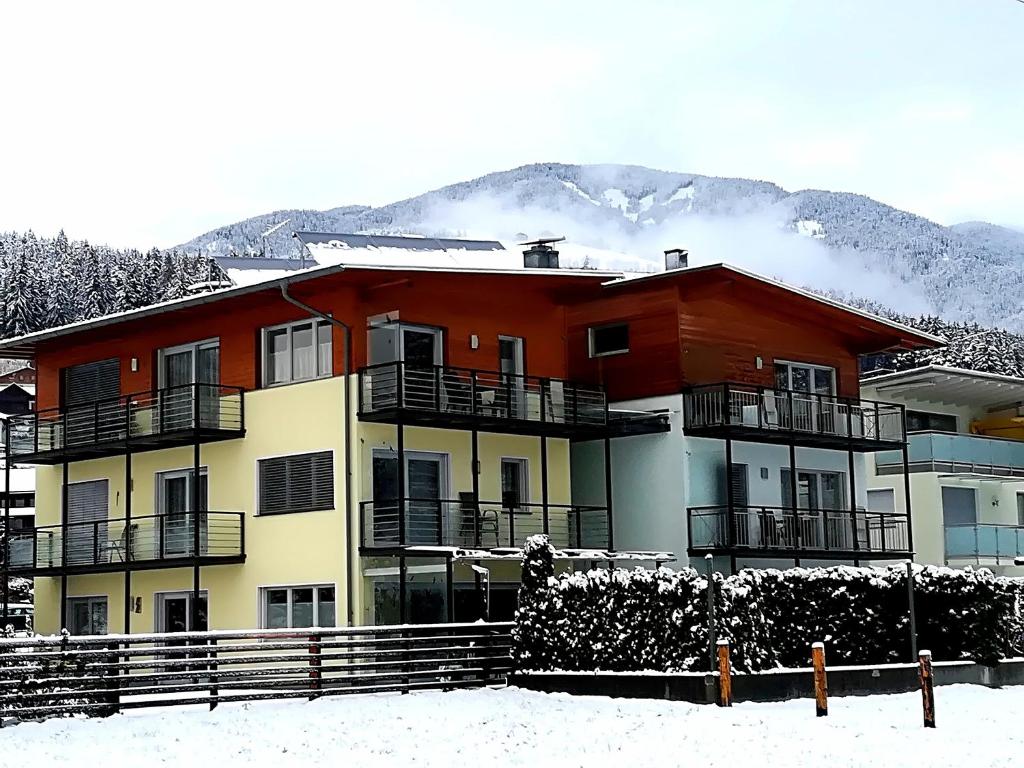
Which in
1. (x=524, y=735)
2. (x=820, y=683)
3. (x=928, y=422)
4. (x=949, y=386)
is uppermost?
(x=949, y=386)

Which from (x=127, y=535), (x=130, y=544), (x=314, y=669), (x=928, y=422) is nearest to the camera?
(x=314, y=669)

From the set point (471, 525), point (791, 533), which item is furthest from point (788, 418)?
point (471, 525)

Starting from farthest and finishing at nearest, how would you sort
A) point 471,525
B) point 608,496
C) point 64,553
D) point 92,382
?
point 92,382 < point 64,553 < point 608,496 < point 471,525

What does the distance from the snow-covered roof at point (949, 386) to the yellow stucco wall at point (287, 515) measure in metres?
12.8

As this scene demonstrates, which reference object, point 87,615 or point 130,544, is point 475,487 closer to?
point 130,544

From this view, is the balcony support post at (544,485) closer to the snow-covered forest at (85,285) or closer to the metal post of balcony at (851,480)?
the metal post of balcony at (851,480)

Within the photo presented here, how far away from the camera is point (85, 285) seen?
116m

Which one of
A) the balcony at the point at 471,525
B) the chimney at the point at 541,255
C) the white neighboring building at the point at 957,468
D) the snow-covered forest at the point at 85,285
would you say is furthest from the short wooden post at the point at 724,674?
the snow-covered forest at the point at 85,285

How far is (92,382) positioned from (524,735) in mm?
19066

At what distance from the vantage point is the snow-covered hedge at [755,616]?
79.9ft

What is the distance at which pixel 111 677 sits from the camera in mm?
21844

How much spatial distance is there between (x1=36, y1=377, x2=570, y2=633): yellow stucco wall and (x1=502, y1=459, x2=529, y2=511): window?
0.12m

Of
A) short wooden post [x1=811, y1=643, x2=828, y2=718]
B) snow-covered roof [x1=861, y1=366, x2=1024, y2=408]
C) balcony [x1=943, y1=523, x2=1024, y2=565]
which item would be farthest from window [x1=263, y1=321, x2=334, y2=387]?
balcony [x1=943, y1=523, x2=1024, y2=565]

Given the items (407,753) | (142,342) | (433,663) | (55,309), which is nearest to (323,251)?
(142,342)
